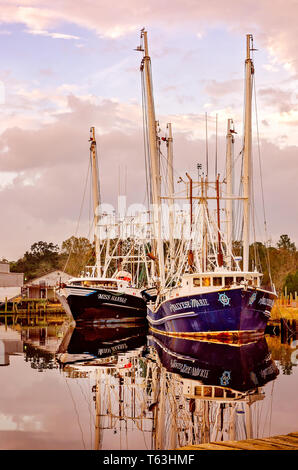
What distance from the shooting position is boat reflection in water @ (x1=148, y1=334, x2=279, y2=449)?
55.9ft

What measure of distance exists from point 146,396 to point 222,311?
1843 cm

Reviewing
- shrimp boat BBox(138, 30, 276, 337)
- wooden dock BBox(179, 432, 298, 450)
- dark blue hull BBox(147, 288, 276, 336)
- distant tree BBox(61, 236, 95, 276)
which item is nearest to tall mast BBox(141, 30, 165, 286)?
shrimp boat BBox(138, 30, 276, 337)

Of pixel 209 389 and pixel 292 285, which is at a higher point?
pixel 292 285

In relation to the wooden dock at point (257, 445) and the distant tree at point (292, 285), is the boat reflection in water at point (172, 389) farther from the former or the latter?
the distant tree at point (292, 285)

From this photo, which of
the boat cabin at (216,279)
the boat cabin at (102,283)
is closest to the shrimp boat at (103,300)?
the boat cabin at (102,283)

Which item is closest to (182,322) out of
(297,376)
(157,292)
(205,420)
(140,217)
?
(157,292)

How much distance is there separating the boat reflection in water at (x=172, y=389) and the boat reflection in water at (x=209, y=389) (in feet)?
0.08

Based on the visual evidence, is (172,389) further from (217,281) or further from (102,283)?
(102,283)

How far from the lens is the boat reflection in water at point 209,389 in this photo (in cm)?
1705

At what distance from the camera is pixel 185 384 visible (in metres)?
24.9

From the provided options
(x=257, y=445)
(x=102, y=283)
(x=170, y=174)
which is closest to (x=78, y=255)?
(x=102, y=283)

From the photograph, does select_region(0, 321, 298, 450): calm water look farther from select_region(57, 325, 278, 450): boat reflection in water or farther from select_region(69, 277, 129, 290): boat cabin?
select_region(69, 277, 129, 290): boat cabin

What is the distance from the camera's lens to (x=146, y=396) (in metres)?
23.0

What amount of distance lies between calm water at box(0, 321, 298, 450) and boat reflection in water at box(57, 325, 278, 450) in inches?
1.3
